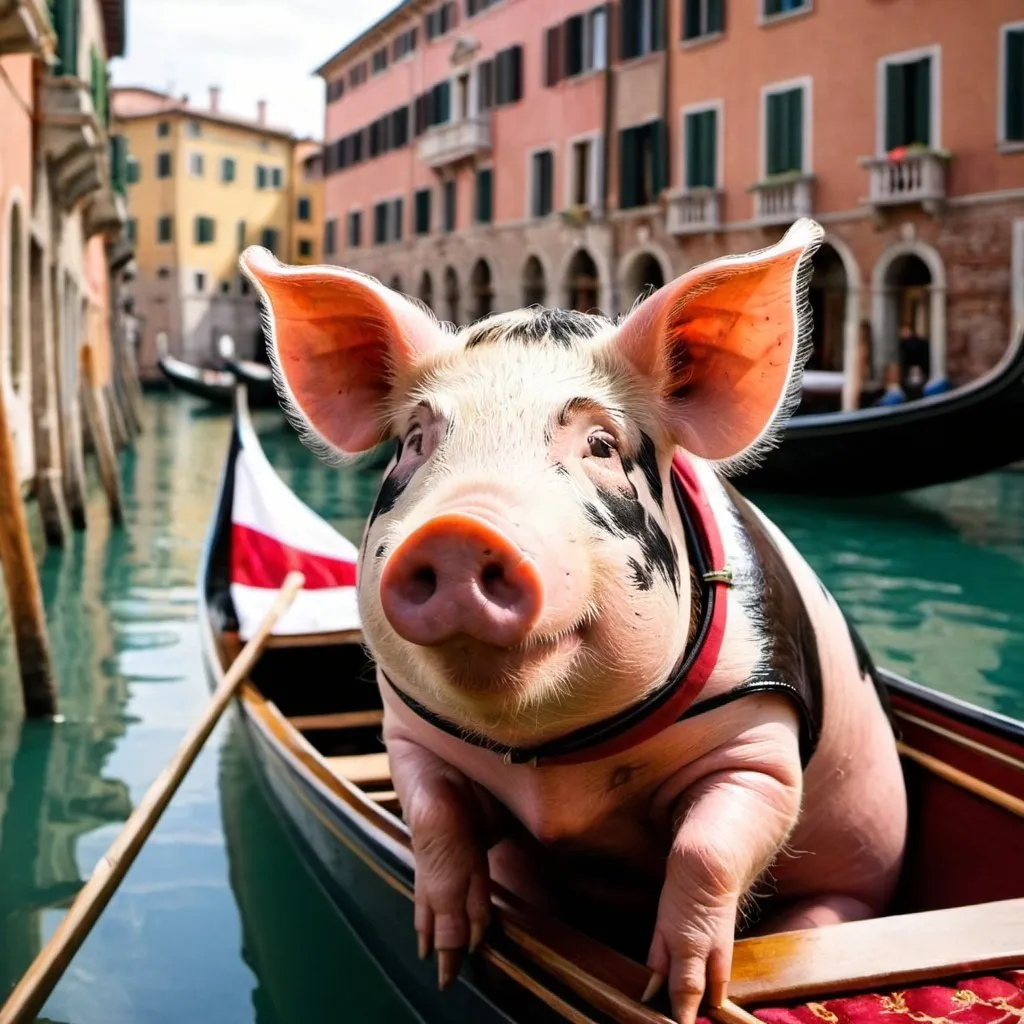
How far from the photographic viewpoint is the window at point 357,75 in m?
28.0

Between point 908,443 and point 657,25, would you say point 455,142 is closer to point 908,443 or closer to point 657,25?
point 657,25

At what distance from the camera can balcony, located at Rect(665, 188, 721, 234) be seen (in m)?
16.8

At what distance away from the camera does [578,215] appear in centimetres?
1934

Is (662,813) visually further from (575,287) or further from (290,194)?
(290,194)

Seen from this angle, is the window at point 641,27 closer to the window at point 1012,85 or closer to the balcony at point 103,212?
the window at point 1012,85

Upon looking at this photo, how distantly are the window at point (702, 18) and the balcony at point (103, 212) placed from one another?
7726mm

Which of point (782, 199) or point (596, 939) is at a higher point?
point (782, 199)

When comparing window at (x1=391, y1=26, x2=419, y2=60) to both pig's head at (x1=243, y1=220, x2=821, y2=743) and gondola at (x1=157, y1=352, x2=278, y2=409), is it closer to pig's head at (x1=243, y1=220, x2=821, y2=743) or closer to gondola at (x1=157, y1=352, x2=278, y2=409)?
gondola at (x1=157, y1=352, x2=278, y2=409)

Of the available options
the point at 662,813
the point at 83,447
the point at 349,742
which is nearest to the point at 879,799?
the point at 662,813

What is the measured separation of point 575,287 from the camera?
2022 cm

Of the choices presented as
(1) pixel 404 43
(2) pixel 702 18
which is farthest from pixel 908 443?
(1) pixel 404 43

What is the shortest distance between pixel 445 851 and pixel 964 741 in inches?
42.7

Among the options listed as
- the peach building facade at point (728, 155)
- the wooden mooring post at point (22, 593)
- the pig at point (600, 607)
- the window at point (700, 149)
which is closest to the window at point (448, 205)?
the peach building facade at point (728, 155)

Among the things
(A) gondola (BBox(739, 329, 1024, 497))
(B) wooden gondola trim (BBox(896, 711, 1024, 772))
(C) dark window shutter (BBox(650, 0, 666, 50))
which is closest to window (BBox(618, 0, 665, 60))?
(C) dark window shutter (BBox(650, 0, 666, 50))
